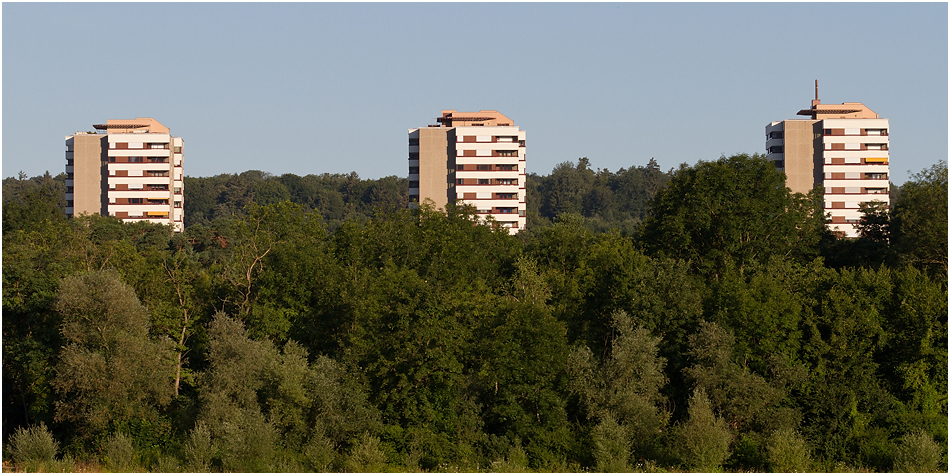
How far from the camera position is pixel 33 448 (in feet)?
→ 147

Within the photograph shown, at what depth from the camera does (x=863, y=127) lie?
465 ft

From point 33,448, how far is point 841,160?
125183 millimetres

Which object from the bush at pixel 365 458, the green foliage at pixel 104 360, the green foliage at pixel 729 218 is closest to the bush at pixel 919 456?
the green foliage at pixel 729 218

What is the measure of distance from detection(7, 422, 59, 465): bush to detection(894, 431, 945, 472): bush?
4024 centimetres

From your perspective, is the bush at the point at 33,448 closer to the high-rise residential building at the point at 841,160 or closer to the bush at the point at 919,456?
the bush at the point at 919,456

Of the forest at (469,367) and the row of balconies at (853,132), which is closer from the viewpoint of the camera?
the forest at (469,367)

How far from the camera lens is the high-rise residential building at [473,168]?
140625 millimetres

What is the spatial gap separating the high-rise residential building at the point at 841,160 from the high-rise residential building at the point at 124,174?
10000 centimetres

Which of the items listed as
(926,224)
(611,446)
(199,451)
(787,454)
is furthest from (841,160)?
(199,451)

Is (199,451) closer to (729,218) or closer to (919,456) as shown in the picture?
(919,456)

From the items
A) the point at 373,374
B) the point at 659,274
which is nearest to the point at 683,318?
the point at 659,274

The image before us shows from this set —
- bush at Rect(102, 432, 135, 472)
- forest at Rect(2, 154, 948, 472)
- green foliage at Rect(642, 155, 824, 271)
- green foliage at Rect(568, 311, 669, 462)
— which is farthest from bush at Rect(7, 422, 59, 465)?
green foliage at Rect(642, 155, 824, 271)

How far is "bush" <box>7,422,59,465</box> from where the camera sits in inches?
1740

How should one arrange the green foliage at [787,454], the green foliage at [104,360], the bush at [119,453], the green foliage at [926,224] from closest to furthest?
the green foliage at [787,454], the bush at [119,453], the green foliage at [104,360], the green foliage at [926,224]
